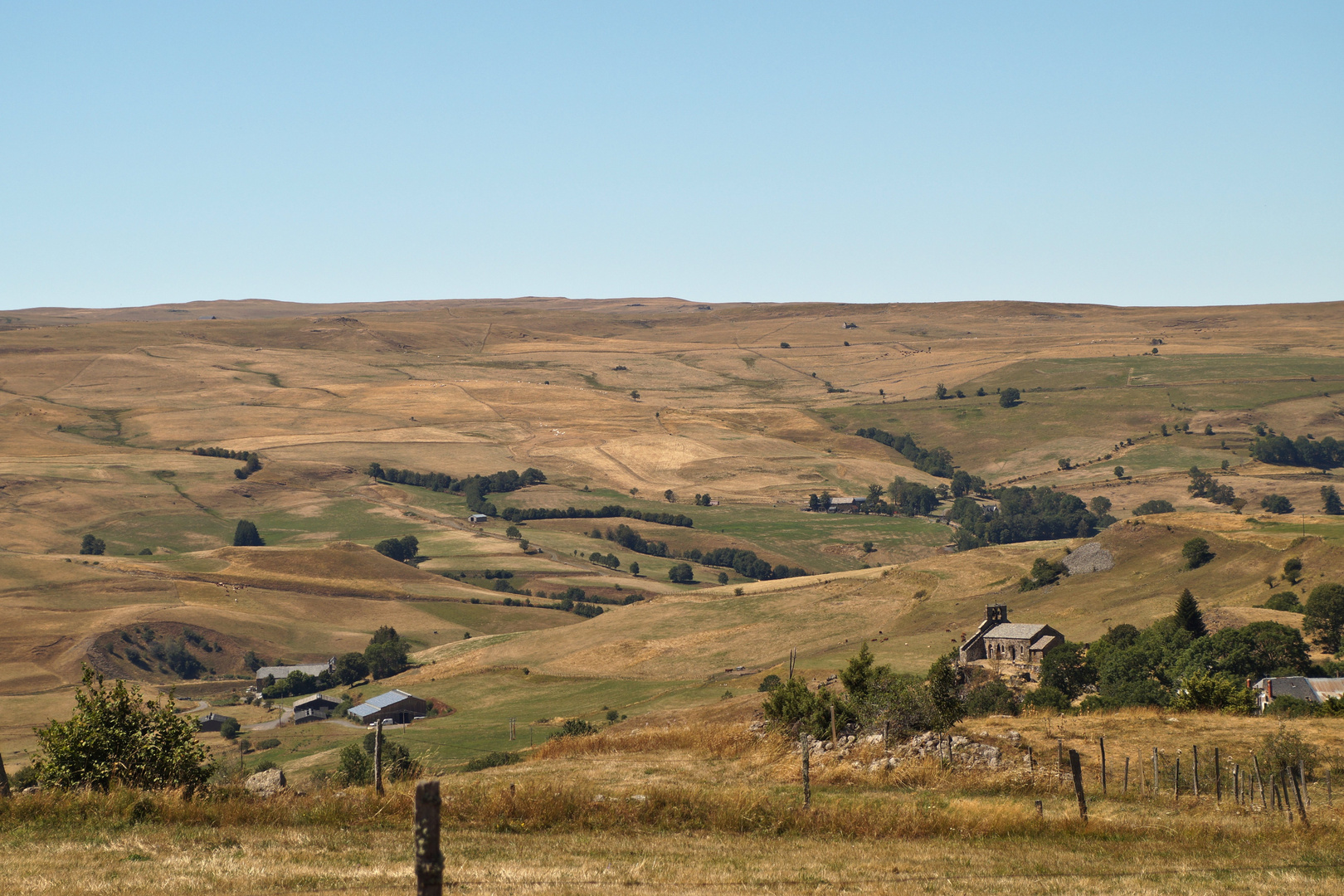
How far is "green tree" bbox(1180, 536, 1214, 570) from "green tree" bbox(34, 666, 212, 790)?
99822mm

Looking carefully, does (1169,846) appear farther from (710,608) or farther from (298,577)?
(298,577)

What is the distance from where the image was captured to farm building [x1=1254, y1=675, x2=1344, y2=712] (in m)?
64.7

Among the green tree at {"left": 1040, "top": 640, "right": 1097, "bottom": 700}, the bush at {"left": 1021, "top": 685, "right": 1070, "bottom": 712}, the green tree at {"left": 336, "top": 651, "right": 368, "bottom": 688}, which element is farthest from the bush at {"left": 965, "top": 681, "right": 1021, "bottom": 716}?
the green tree at {"left": 336, "top": 651, "right": 368, "bottom": 688}

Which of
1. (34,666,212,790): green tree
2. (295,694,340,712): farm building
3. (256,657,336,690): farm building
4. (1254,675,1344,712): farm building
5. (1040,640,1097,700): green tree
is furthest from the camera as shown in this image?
(256,657,336,690): farm building

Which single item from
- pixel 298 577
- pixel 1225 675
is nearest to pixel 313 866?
pixel 1225 675

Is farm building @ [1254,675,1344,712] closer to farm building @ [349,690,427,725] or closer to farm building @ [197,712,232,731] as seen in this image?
farm building @ [349,690,427,725]

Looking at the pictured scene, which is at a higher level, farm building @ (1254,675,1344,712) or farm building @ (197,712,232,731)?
farm building @ (1254,675,1344,712)

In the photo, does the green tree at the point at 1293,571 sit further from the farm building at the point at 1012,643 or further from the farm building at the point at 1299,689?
the farm building at the point at 1299,689

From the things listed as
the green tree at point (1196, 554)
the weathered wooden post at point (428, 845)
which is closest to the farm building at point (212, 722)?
the green tree at point (1196, 554)

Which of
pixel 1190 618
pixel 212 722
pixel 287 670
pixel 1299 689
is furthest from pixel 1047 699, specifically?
pixel 287 670

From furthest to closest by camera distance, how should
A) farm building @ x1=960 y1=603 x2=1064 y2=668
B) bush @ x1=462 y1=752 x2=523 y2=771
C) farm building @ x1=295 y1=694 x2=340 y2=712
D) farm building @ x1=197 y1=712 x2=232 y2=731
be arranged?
1. farm building @ x1=295 y1=694 x2=340 y2=712
2. farm building @ x1=197 y1=712 x2=232 y2=731
3. farm building @ x1=960 y1=603 x2=1064 y2=668
4. bush @ x1=462 y1=752 x2=523 y2=771

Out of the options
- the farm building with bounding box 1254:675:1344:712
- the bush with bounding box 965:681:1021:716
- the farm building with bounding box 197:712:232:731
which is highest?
the farm building with bounding box 1254:675:1344:712

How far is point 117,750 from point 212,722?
107330 mm

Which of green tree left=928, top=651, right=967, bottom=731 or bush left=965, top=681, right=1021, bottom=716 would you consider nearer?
green tree left=928, top=651, right=967, bottom=731
